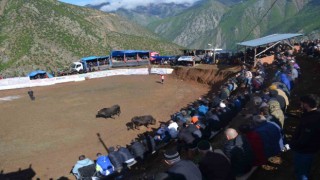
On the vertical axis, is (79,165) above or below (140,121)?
above

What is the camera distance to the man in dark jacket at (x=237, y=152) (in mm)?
7746

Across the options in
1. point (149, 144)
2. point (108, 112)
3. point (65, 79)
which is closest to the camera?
point (149, 144)

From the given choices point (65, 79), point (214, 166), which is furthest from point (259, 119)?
point (65, 79)

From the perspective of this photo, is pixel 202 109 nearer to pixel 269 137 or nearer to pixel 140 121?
pixel 140 121

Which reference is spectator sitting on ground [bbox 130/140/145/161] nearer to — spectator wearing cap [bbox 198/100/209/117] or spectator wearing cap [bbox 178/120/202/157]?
spectator wearing cap [bbox 178/120/202/157]

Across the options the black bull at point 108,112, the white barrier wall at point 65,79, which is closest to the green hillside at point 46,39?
the white barrier wall at point 65,79

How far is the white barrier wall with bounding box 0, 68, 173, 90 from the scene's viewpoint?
45.4 meters

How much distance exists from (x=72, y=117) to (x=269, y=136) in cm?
2309

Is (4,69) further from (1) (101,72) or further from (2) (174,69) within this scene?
(2) (174,69)

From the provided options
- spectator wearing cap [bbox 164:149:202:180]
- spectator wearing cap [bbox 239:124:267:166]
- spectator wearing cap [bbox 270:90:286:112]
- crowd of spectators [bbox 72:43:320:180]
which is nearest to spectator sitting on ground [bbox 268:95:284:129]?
crowd of spectators [bbox 72:43:320:180]

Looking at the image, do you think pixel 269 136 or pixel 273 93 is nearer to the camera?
pixel 269 136

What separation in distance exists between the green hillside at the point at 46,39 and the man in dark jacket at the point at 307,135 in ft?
298

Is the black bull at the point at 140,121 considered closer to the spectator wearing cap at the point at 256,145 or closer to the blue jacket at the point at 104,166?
the blue jacket at the point at 104,166

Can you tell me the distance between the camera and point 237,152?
7.75 metres
